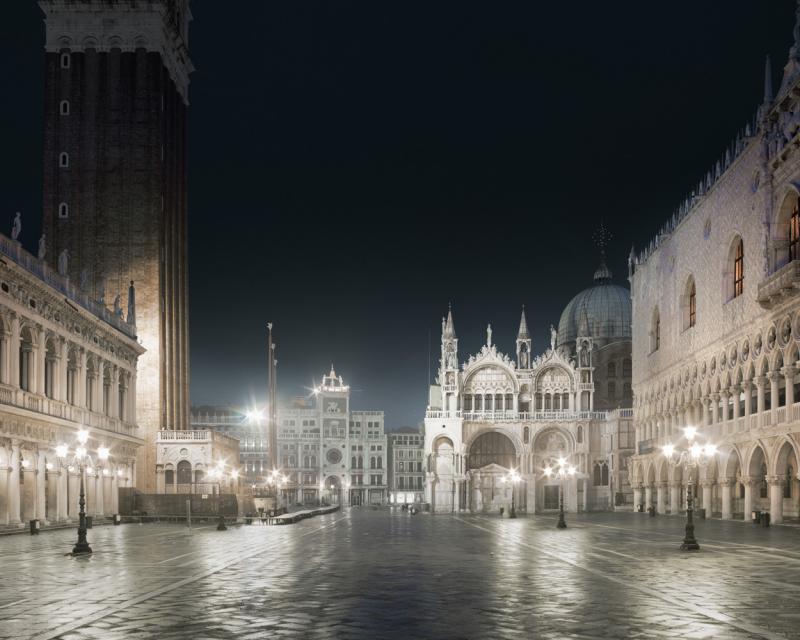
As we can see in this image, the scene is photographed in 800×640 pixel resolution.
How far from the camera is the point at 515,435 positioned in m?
98.6

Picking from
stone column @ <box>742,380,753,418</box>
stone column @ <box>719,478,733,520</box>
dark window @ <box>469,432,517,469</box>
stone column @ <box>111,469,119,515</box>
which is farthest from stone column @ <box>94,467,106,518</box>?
dark window @ <box>469,432,517,469</box>

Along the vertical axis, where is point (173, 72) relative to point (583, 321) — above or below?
above

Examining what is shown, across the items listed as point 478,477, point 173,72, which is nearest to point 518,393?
point 478,477

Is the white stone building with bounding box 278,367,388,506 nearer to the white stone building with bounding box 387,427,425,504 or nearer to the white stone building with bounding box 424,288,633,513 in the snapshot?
the white stone building with bounding box 387,427,425,504

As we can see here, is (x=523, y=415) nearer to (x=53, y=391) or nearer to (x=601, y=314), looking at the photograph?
(x=601, y=314)

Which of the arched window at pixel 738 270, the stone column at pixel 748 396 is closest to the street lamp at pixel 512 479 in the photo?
the arched window at pixel 738 270

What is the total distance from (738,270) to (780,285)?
12.0 metres

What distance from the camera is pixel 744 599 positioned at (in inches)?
659

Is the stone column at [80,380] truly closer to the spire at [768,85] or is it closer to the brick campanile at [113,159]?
the brick campanile at [113,159]

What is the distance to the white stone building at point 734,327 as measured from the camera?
48.4 metres

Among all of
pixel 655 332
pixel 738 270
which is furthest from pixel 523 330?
pixel 738 270

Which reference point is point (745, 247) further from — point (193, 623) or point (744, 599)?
point (193, 623)

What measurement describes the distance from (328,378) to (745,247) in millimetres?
124476

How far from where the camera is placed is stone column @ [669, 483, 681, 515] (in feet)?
234
